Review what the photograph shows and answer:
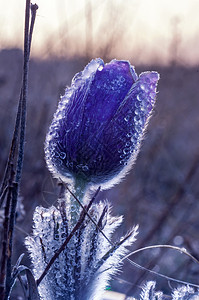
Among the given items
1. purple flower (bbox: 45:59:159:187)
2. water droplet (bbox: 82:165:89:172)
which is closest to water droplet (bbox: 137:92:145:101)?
purple flower (bbox: 45:59:159:187)

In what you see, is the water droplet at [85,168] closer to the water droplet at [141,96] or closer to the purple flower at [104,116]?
the purple flower at [104,116]

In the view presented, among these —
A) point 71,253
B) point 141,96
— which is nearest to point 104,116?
point 141,96

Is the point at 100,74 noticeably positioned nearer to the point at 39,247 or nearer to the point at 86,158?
the point at 86,158

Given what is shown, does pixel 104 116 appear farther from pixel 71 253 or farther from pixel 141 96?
pixel 71 253

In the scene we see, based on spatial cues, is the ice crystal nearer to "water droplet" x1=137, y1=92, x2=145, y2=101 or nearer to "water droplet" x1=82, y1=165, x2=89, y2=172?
"water droplet" x1=82, y1=165, x2=89, y2=172

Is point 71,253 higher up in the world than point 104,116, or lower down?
lower down

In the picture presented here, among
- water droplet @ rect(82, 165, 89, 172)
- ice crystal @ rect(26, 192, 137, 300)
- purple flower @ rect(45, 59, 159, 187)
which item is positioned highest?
Answer: purple flower @ rect(45, 59, 159, 187)

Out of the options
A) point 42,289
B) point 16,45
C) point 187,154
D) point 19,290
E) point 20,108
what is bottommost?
point 187,154

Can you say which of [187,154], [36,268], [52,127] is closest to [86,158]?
[52,127]
